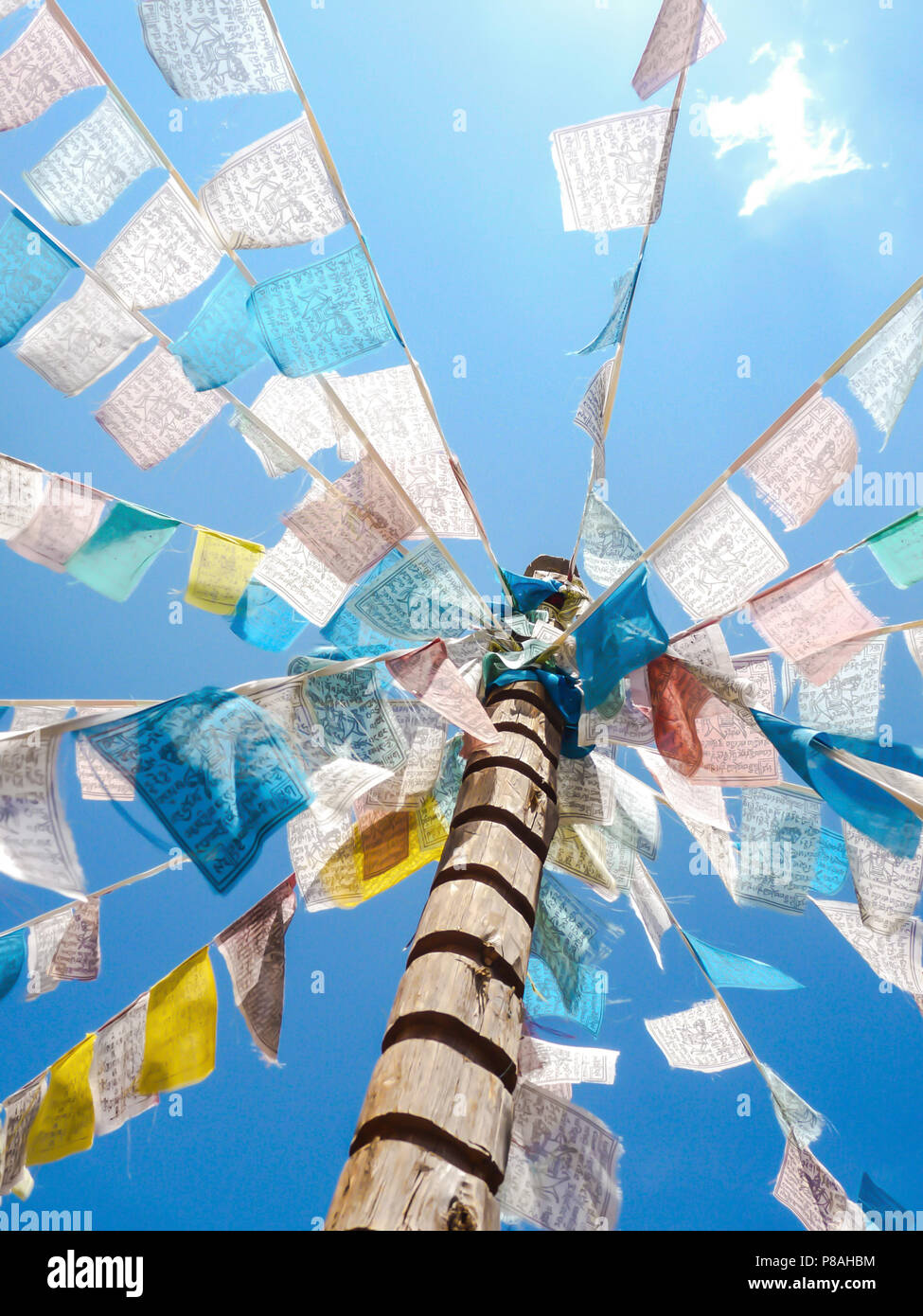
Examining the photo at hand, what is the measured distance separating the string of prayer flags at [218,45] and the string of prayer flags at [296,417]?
1.15 metres

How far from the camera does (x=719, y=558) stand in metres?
2.79

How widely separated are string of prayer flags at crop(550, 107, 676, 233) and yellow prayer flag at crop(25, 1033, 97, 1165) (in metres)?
3.69

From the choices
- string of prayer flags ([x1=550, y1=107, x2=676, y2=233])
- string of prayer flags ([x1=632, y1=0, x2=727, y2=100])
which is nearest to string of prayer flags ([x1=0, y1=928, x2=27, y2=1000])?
string of prayer flags ([x1=550, y1=107, x2=676, y2=233])

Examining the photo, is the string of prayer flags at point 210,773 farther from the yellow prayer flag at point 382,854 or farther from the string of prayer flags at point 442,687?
the yellow prayer flag at point 382,854

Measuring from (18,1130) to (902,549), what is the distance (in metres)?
4.09

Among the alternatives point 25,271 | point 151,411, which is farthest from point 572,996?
point 25,271

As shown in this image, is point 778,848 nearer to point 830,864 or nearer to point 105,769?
point 830,864

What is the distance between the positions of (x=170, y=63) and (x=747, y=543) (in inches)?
102

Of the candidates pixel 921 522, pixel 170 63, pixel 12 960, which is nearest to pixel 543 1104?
pixel 12 960

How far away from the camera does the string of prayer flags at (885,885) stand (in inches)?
106

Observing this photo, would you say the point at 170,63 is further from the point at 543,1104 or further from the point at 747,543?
the point at 543,1104

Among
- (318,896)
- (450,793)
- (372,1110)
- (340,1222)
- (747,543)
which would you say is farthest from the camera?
(450,793)

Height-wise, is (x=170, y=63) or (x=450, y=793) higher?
(x=170, y=63)

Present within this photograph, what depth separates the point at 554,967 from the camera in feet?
11.2
